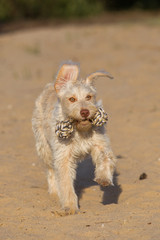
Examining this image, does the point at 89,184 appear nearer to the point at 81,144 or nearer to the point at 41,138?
the point at 41,138

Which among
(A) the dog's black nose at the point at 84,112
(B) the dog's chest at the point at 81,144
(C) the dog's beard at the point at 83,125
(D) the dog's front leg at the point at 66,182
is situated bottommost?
(D) the dog's front leg at the point at 66,182

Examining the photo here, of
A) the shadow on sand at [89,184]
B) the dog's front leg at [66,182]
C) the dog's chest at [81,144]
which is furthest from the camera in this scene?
the shadow on sand at [89,184]

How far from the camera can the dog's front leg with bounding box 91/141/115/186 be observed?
6.07 meters

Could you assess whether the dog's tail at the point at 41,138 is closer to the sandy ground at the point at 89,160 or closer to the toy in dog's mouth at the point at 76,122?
the sandy ground at the point at 89,160

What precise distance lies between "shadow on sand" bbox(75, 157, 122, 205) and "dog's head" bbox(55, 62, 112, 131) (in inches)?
52.5

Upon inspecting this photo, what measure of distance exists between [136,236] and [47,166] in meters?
2.93

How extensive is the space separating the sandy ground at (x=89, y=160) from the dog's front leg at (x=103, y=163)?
420 mm

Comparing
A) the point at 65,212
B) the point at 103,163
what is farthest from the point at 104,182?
the point at 65,212

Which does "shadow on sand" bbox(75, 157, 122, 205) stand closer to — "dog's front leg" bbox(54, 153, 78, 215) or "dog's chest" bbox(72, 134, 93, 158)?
"dog's front leg" bbox(54, 153, 78, 215)

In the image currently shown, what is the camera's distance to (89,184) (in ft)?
26.5

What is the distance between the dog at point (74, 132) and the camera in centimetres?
626

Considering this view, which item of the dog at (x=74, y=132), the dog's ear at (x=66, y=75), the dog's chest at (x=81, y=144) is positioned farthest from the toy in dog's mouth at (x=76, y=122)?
the dog's ear at (x=66, y=75)

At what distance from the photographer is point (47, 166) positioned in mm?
7832

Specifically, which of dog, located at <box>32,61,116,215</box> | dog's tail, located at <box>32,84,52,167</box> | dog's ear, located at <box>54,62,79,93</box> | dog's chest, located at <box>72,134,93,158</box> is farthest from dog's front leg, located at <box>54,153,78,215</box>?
dog's tail, located at <box>32,84,52,167</box>
